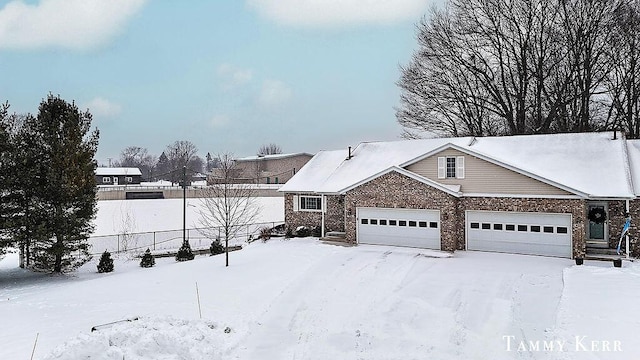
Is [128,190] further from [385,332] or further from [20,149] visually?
[385,332]

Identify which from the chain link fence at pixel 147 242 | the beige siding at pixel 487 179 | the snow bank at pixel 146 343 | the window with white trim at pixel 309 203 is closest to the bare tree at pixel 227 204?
the chain link fence at pixel 147 242

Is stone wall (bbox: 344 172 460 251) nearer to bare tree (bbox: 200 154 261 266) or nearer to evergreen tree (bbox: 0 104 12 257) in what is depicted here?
bare tree (bbox: 200 154 261 266)

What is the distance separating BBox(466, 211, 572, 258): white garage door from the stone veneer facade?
0.27m

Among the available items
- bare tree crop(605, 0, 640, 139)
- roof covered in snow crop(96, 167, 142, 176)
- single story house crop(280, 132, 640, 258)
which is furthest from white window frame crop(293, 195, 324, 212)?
roof covered in snow crop(96, 167, 142, 176)

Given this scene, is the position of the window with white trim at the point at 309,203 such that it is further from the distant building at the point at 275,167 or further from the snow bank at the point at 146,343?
the distant building at the point at 275,167

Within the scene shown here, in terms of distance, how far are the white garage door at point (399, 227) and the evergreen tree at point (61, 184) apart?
13.1 m

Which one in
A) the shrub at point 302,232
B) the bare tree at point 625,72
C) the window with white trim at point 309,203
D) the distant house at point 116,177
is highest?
the bare tree at point 625,72

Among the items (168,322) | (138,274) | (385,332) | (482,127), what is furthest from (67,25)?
(482,127)

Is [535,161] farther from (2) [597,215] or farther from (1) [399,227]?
(1) [399,227]

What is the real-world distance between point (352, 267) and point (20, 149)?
50.6 ft

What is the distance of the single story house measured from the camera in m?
16.6

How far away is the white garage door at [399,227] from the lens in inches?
731

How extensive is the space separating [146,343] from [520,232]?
15.0m

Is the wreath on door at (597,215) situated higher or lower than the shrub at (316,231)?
higher
